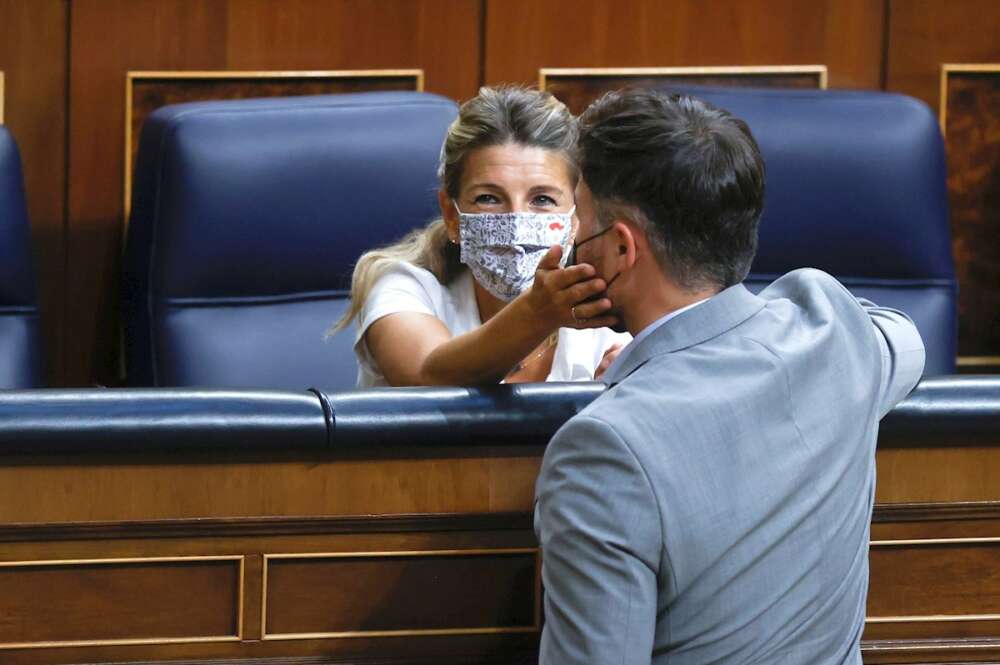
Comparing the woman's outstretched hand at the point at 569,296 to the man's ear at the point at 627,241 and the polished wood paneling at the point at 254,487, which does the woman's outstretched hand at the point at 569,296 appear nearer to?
the man's ear at the point at 627,241

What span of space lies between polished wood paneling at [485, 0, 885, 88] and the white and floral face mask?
1.20 metres

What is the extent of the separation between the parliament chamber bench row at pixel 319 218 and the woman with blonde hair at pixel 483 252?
43 centimetres

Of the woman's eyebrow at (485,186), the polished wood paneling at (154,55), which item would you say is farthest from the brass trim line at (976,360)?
the woman's eyebrow at (485,186)

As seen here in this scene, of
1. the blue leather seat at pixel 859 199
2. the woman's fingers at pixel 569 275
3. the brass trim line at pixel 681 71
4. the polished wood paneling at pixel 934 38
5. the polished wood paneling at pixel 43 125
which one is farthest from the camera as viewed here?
the polished wood paneling at pixel 934 38

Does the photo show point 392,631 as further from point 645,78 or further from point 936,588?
point 645,78

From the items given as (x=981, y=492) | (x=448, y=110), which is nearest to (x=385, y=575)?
(x=981, y=492)

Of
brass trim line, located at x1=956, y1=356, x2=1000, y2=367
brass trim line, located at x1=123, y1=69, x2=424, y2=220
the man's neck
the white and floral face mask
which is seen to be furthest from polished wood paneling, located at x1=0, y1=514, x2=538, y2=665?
brass trim line, located at x1=956, y1=356, x2=1000, y2=367

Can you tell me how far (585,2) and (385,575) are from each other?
188 cm

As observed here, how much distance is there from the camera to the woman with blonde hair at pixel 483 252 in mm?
2027

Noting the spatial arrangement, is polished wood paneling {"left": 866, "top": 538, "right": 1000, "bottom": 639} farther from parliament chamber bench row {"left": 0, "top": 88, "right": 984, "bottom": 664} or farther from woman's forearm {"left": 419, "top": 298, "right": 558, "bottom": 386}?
woman's forearm {"left": 419, "top": 298, "right": 558, "bottom": 386}

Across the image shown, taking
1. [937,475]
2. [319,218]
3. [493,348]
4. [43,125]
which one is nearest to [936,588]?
[937,475]

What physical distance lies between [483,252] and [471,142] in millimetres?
189

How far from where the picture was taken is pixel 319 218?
2637mm

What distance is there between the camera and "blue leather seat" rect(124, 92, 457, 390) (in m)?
2.58
